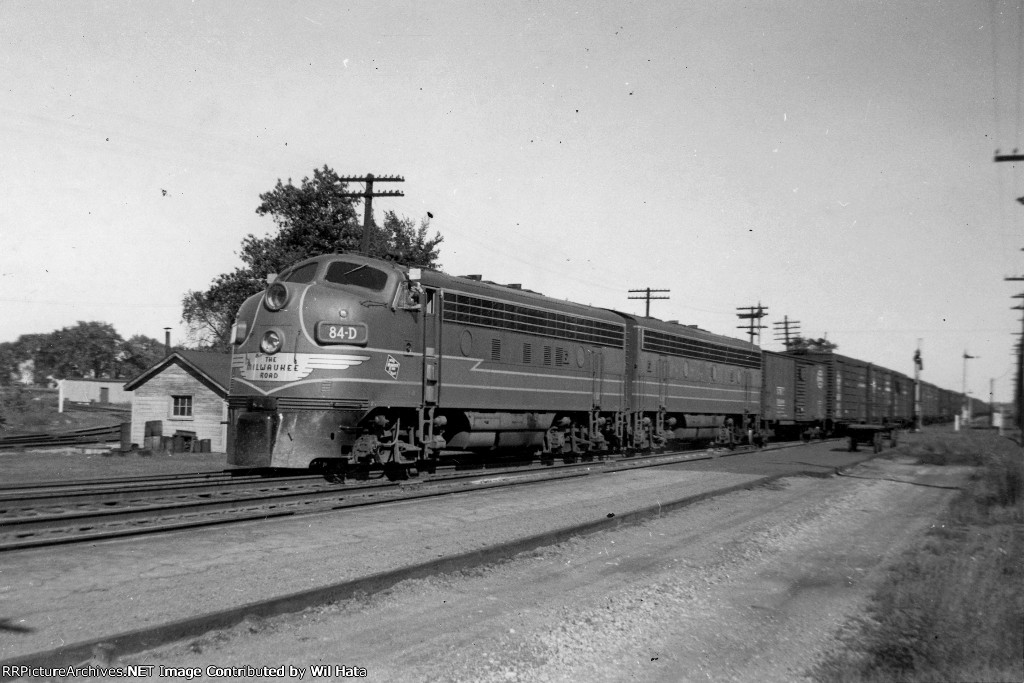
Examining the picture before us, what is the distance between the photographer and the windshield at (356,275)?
13.6m

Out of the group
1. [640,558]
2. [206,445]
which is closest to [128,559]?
[640,558]

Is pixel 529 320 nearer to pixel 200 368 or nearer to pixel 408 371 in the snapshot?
pixel 408 371

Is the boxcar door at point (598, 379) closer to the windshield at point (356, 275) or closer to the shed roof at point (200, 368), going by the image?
the windshield at point (356, 275)

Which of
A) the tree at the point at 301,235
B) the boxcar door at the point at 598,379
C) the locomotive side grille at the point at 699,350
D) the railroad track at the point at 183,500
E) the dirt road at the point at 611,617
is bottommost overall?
the dirt road at the point at 611,617

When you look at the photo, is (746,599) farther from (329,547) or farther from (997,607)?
(329,547)

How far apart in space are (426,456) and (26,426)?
42.9 m

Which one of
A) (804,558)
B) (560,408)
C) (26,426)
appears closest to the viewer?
(804,558)

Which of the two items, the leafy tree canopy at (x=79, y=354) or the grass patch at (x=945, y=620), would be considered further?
the leafy tree canopy at (x=79, y=354)

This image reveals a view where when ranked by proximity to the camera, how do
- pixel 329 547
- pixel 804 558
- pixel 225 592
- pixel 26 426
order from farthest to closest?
pixel 26 426 → pixel 804 558 → pixel 329 547 → pixel 225 592

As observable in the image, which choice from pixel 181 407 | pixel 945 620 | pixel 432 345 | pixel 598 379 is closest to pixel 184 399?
pixel 181 407

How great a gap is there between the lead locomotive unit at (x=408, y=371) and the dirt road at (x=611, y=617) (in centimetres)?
514

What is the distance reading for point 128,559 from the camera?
7750 millimetres

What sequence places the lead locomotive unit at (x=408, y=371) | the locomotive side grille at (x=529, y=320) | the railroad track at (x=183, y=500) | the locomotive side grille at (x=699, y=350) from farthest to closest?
the locomotive side grille at (x=699, y=350) < the locomotive side grille at (x=529, y=320) < the lead locomotive unit at (x=408, y=371) < the railroad track at (x=183, y=500)

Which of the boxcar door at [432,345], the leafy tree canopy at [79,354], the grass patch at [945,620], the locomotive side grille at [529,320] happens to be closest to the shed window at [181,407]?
the locomotive side grille at [529,320]
